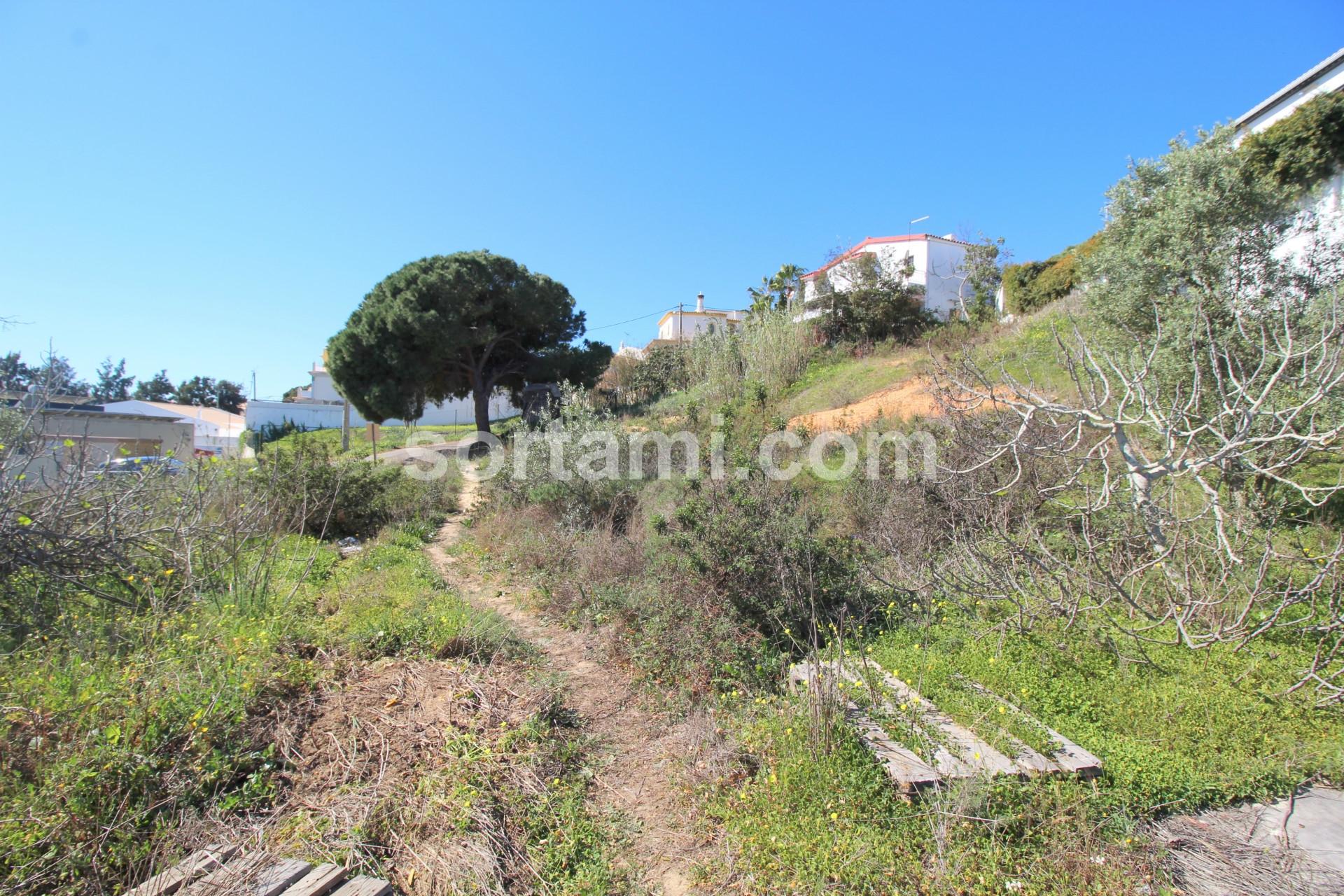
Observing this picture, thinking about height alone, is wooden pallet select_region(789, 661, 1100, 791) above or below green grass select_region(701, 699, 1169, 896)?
above

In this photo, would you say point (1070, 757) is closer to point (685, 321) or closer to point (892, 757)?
point (892, 757)

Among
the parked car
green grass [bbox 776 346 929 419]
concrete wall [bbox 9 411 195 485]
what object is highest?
green grass [bbox 776 346 929 419]

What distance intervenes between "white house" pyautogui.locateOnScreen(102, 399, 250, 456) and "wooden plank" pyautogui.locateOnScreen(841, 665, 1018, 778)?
868 cm

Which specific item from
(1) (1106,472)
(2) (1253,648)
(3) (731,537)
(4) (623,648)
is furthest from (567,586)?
(2) (1253,648)

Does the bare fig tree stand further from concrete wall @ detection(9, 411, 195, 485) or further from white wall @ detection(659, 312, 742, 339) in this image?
white wall @ detection(659, 312, 742, 339)

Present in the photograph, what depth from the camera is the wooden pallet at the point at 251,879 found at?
224 centimetres

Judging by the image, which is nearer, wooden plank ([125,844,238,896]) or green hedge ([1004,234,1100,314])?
wooden plank ([125,844,238,896])

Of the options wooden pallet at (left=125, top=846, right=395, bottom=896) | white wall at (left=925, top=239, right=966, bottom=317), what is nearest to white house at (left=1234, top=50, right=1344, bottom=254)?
wooden pallet at (left=125, top=846, right=395, bottom=896)

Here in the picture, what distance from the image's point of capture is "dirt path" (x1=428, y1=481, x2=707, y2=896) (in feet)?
9.09

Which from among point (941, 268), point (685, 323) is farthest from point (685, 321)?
point (941, 268)

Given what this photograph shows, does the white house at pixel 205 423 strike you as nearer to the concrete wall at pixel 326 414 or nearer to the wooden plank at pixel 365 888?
the concrete wall at pixel 326 414

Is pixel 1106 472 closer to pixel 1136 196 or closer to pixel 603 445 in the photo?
pixel 1136 196

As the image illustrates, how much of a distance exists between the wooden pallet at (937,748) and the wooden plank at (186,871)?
8.62ft

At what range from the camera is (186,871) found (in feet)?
7.60
